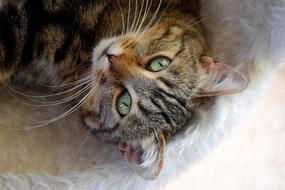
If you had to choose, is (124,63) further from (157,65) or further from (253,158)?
(253,158)

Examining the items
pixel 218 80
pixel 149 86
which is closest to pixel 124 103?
pixel 149 86

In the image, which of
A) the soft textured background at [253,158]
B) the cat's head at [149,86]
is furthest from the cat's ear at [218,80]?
the soft textured background at [253,158]

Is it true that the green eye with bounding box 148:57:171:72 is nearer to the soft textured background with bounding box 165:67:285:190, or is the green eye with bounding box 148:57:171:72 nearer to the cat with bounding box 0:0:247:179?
the cat with bounding box 0:0:247:179

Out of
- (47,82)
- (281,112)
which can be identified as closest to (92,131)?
(47,82)

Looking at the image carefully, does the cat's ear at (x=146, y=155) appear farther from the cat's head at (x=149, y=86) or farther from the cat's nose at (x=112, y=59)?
the cat's nose at (x=112, y=59)

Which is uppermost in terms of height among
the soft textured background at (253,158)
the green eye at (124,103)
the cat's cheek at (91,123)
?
the green eye at (124,103)
